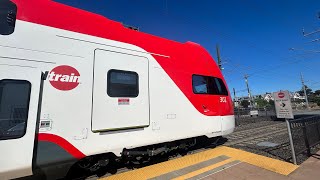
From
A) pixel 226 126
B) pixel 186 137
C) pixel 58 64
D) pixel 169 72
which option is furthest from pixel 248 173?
A: pixel 58 64

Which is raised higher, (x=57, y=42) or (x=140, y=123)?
(x=57, y=42)

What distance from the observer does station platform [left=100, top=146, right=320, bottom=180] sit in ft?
15.1

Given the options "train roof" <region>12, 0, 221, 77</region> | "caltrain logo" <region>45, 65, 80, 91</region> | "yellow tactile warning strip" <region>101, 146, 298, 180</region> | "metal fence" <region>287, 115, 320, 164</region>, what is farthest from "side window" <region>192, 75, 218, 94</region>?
"caltrain logo" <region>45, 65, 80, 91</region>

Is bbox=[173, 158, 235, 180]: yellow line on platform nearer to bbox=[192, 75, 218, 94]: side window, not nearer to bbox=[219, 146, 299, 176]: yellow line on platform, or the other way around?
bbox=[219, 146, 299, 176]: yellow line on platform

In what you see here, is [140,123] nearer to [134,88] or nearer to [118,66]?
[134,88]

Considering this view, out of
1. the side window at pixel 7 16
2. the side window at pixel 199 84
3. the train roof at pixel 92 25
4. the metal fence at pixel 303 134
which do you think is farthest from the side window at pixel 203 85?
the side window at pixel 7 16

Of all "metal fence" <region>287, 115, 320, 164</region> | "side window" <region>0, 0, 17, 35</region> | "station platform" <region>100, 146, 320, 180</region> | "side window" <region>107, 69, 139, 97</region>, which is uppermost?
"side window" <region>0, 0, 17, 35</region>

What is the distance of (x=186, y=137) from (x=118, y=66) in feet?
9.34

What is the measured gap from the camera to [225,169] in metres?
5.04

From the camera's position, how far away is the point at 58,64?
372 centimetres

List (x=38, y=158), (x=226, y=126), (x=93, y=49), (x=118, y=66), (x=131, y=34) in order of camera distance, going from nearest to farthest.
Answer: (x=38, y=158)
(x=93, y=49)
(x=118, y=66)
(x=131, y=34)
(x=226, y=126)

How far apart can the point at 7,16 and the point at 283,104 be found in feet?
22.6

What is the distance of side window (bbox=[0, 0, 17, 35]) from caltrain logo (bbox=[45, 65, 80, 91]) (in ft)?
3.08

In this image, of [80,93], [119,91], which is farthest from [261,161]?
[80,93]
